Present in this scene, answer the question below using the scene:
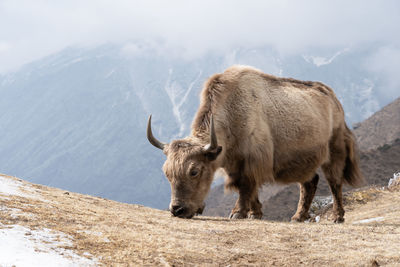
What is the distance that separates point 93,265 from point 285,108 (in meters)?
6.28

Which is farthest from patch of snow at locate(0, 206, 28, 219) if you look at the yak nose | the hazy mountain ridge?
the hazy mountain ridge

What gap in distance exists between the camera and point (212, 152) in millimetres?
7336

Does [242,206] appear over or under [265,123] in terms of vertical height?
under

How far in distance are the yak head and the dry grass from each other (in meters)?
0.64

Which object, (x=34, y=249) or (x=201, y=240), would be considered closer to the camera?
(x=34, y=249)

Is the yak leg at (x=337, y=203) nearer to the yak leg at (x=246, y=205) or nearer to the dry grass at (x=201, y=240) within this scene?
the yak leg at (x=246, y=205)

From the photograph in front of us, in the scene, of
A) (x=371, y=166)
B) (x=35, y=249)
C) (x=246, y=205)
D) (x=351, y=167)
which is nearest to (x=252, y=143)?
(x=246, y=205)

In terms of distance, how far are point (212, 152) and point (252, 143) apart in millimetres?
1067

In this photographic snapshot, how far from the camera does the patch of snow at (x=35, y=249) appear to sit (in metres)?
A: 3.61

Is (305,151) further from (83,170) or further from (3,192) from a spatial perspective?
(83,170)

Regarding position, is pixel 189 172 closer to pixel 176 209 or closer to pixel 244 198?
pixel 176 209

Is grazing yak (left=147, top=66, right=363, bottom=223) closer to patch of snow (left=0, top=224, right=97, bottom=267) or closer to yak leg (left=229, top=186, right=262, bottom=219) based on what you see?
yak leg (left=229, top=186, right=262, bottom=219)

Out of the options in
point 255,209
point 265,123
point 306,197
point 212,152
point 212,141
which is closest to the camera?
point 212,141

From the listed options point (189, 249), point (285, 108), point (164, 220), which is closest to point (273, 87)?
point (285, 108)
